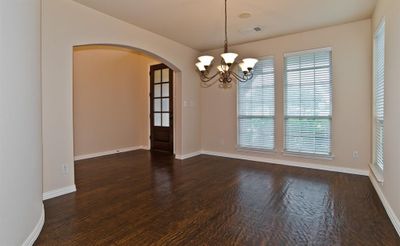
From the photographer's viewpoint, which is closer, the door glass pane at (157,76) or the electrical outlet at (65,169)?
the electrical outlet at (65,169)

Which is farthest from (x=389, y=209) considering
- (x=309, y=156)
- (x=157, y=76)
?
(x=157, y=76)

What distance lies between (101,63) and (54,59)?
10.0 ft

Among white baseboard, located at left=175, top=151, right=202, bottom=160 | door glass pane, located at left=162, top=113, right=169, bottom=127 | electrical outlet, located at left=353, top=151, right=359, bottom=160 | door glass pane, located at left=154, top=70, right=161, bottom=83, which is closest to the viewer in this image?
electrical outlet, located at left=353, top=151, right=359, bottom=160

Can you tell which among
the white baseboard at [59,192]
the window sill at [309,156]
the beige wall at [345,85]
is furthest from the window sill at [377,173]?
the white baseboard at [59,192]

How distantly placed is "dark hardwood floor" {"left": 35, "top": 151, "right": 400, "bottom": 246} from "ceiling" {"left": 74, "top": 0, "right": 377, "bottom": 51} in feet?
8.87

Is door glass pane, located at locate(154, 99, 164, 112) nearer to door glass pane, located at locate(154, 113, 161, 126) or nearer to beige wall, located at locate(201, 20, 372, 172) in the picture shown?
door glass pane, located at locate(154, 113, 161, 126)

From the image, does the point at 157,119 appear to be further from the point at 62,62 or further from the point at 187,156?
the point at 62,62

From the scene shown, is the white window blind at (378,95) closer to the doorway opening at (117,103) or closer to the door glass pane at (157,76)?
the doorway opening at (117,103)

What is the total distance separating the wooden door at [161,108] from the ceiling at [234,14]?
1.80 metres

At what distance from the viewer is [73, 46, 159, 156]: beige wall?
5.56 metres

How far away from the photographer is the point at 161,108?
256 inches

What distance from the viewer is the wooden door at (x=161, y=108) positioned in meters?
6.22

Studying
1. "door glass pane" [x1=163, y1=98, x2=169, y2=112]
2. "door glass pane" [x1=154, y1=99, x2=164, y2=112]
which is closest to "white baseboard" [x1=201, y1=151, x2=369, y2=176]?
"door glass pane" [x1=163, y1=98, x2=169, y2=112]

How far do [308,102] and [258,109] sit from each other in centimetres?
105
